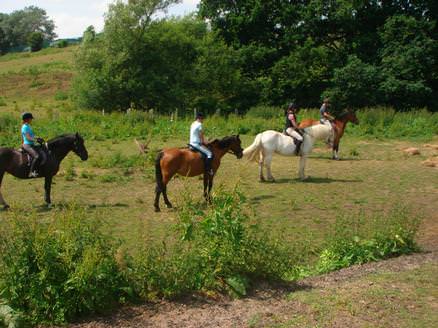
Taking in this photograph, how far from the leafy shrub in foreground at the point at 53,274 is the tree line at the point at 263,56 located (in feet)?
98.2

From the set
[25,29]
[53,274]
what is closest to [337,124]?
[53,274]

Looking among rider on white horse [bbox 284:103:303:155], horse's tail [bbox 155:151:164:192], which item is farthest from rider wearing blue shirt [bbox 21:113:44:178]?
rider on white horse [bbox 284:103:303:155]

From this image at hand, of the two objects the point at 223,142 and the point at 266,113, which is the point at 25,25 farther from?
the point at 223,142

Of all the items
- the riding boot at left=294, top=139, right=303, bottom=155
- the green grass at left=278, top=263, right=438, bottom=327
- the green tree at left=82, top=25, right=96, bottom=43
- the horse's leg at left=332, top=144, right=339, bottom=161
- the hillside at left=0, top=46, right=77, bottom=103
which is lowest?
the green grass at left=278, top=263, right=438, bottom=327

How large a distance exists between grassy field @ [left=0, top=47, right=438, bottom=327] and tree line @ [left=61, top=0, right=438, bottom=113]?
278 inches

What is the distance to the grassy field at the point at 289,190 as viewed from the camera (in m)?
7.00

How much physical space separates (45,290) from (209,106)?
111ft

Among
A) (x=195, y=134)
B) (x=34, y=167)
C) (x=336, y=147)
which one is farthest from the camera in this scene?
(x=336, y=147)

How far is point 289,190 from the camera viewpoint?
50.8ft

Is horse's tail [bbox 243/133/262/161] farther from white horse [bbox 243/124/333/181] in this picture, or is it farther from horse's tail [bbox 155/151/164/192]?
A: horse's tail [bbox 155/151/164/192]

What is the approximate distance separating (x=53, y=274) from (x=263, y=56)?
33704 mm

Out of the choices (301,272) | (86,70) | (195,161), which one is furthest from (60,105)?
(301,272)

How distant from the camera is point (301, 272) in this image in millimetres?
8445

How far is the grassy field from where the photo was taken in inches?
276
